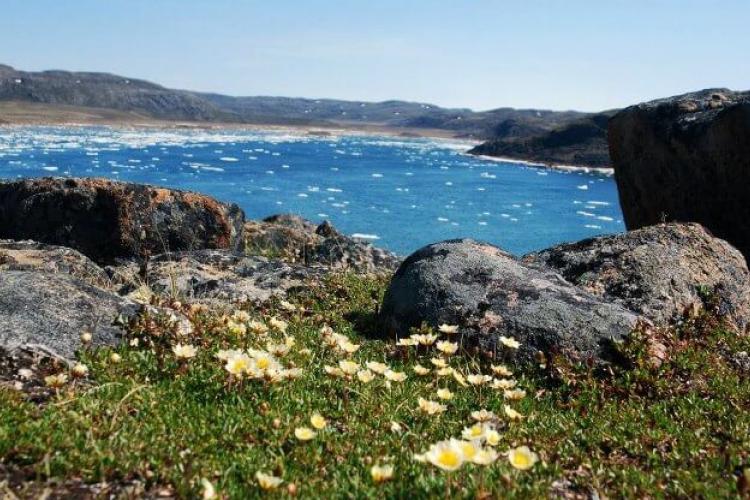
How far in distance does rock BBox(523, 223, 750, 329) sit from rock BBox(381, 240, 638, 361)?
77cm

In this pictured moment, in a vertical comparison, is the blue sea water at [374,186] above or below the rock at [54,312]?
below

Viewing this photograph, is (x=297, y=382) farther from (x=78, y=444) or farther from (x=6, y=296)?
(x=6, y=296)

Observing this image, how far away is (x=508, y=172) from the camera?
144 metres

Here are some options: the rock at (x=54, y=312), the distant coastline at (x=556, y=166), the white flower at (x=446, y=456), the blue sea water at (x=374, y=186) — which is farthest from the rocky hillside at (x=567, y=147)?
the white flower at (x=446, y=456)

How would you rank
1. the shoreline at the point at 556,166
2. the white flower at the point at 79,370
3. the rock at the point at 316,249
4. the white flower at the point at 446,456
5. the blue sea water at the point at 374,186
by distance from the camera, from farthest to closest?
the shoreline at the point at 556,166
the blue sea water at the point at 374,186
the rock at the point at 316,249
the white flower at the point at 79,370
the white flower at the point at 446,456

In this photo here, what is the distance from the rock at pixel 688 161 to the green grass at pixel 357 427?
24.2 feet

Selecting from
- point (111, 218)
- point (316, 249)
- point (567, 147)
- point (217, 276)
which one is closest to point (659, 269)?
point (217, 276)

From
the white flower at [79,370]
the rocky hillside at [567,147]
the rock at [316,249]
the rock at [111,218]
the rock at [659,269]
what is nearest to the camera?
the white flower at [79,370]

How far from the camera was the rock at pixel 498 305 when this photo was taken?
782cm

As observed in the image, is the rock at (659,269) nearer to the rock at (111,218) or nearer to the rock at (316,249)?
the rock at (316,249)

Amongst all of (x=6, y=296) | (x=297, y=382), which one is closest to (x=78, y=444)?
(x=297, y=382)

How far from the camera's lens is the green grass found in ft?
13.2

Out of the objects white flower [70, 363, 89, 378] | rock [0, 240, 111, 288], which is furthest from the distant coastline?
white flower [70, 363, 89, 378]

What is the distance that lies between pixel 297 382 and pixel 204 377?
784 millimetres
